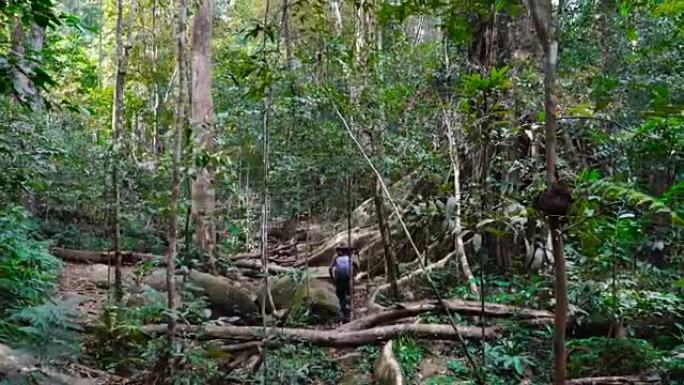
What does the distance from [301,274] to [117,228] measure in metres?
2.38

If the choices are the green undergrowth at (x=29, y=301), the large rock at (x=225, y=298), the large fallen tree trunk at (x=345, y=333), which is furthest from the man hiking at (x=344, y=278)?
the green undergrowth at (x=29, y=301)

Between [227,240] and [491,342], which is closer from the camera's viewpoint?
[491,342]

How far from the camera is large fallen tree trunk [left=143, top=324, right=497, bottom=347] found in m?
6.34

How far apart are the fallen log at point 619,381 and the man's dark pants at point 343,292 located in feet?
Answer: 14.3

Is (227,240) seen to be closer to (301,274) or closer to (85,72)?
(85,72)

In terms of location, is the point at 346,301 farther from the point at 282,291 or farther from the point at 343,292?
the point at 282,291

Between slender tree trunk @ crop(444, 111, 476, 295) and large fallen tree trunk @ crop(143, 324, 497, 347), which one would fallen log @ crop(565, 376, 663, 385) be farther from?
slender tree trunk @ crop(444, 111, 476, 295)

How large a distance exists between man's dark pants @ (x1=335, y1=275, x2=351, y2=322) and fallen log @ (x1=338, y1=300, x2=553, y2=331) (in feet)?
4.96

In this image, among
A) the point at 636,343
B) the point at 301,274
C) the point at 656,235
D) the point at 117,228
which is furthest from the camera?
the point at 301,274

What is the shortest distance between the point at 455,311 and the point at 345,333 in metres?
1.29

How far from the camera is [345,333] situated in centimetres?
687

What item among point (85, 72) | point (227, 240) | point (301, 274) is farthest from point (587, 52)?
point (85, 72)

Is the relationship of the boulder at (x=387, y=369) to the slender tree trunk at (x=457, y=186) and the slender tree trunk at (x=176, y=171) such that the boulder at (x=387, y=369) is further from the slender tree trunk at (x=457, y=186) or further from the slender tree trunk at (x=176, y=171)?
the slender tree trunk at (x=176, y=171)

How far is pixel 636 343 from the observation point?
5.08 m
